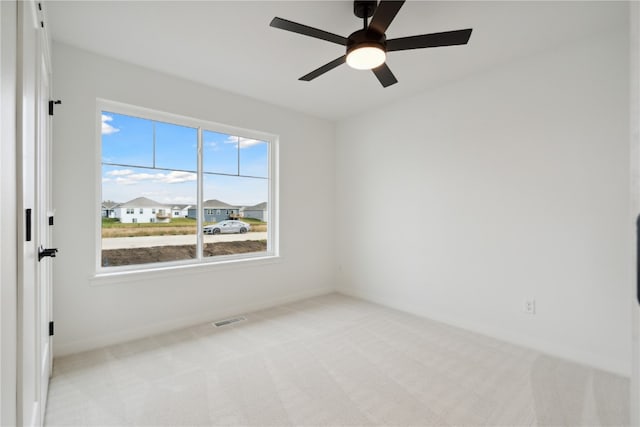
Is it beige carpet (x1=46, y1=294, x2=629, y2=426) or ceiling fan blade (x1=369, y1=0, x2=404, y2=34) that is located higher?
ceiling fan blade (x1=369, y1=0, x2=404, y2=34)

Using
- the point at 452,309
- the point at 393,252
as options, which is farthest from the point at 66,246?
the point at 452,309

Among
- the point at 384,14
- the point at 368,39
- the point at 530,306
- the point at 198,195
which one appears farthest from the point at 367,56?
the point at 530,306

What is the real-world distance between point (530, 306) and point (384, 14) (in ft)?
9.15

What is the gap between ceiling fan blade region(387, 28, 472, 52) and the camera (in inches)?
73.3

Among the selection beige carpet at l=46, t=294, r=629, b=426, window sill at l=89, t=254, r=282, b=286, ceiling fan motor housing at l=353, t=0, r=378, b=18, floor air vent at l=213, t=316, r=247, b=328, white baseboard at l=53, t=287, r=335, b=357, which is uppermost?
ceiling fan motor housing at l=353, t=0, r=378, b=18

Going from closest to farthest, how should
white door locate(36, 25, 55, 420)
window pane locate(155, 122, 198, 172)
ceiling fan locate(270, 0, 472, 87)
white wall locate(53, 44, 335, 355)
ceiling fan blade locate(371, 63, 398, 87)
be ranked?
white door locate(36, 25, 55, 420), ceiling fan locate(270, 0, 472, 87), ceiling fan blade locate(371, 63, 398, 87), white wall locate(53, 44, 335, 355), window pane locate(155, 122, 198, 172)

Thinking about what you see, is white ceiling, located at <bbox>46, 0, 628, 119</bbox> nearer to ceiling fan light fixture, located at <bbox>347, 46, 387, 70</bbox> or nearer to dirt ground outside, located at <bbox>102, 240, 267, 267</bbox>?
ceiling fan light fixture, located at <bbox>347, 46, 387, 70</bbox>

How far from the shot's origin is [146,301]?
9.91 ft

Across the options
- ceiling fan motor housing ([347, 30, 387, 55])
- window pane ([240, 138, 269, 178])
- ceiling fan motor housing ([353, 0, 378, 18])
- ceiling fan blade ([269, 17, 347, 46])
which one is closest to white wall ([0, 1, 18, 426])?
ceiling fan blade ([269, 17, 347, 46])

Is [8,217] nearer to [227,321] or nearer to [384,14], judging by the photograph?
[384,14]

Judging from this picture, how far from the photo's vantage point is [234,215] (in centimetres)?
388

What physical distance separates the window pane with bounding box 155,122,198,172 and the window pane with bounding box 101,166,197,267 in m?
0.10

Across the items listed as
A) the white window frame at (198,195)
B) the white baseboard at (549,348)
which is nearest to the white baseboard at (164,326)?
the white window frame at (198,195)

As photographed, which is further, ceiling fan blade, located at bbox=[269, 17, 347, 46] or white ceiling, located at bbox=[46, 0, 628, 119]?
white ceiling, located at bbox=[46, 0, 628, 119]
